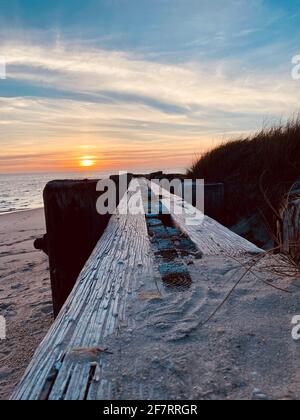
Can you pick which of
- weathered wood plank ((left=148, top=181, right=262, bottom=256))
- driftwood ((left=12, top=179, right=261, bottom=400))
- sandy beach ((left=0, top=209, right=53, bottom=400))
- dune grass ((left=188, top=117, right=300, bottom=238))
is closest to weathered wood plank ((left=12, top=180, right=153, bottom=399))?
driftwood ((left=12, top=179, right=261, bottom=400))

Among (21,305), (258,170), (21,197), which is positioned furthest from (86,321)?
(21,197)

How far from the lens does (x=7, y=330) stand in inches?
125

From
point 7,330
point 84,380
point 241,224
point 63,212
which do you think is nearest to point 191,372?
point 84,380

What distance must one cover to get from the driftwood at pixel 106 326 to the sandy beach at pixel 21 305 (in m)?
1.40

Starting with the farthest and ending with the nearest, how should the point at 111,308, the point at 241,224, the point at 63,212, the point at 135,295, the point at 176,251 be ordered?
the point at 241,224
the point at 63,212
the point at 176,251
the point at 135,295
the point at 111,308

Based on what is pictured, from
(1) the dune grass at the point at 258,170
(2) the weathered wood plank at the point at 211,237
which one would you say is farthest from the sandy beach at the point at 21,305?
(1) the dune grass at the point at 258,170

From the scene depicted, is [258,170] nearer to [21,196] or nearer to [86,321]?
[86,321]

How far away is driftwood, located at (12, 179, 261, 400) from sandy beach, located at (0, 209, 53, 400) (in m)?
Answer: 1.40

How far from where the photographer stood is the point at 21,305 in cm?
383

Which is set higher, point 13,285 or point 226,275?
point 226,275

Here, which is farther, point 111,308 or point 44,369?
point 111,308

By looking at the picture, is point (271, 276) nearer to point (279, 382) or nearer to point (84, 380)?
point (279, 382)

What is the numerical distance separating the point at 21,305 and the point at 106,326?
3.26 metres

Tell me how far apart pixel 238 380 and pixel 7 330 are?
118 inches
